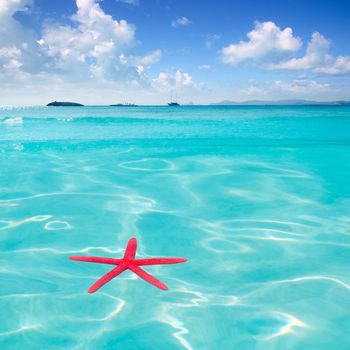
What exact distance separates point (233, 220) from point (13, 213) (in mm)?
3577

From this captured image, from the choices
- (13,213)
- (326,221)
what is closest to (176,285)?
(326,221)

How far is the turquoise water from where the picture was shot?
8.37 ft

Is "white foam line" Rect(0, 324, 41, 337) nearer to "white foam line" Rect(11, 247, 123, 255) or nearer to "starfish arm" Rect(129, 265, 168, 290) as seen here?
"starfish arm" Rect(129, 265, 168, 290)

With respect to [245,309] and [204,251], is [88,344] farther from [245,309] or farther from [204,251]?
[204,251]

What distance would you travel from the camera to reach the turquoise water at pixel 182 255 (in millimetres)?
2551

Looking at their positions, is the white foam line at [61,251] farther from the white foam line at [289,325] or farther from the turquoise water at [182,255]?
the white foam line at [289,325]

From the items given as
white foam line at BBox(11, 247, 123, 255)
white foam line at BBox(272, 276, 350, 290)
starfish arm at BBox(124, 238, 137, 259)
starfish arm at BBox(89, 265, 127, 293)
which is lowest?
white foam line at BBox(272, 276, 350, 290)

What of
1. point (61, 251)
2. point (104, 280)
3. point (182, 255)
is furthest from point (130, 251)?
point (61, 251)

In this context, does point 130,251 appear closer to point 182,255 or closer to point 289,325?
point 182,255

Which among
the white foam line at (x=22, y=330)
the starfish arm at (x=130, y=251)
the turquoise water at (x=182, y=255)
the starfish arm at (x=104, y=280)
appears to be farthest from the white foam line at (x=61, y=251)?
the white foam line at (x=22, y=330)

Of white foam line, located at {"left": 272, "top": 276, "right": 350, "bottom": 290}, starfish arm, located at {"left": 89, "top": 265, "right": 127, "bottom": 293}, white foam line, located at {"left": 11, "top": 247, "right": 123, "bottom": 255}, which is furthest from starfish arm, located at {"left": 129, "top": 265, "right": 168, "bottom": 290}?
white foam line, located at {"left": 272, "top": 276, "right": 350, "bottom": 290}

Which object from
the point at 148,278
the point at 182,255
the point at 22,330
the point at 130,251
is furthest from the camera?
the point at 182,255

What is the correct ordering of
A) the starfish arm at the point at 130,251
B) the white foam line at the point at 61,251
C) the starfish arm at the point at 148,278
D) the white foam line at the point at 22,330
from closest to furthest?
→ the white foam line at the point at 22,330
the starfish arm at the point at 148,278
the starfish arm at the point at 130,251
the white foam line at the point at 61,251

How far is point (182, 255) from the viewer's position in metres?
3.78
